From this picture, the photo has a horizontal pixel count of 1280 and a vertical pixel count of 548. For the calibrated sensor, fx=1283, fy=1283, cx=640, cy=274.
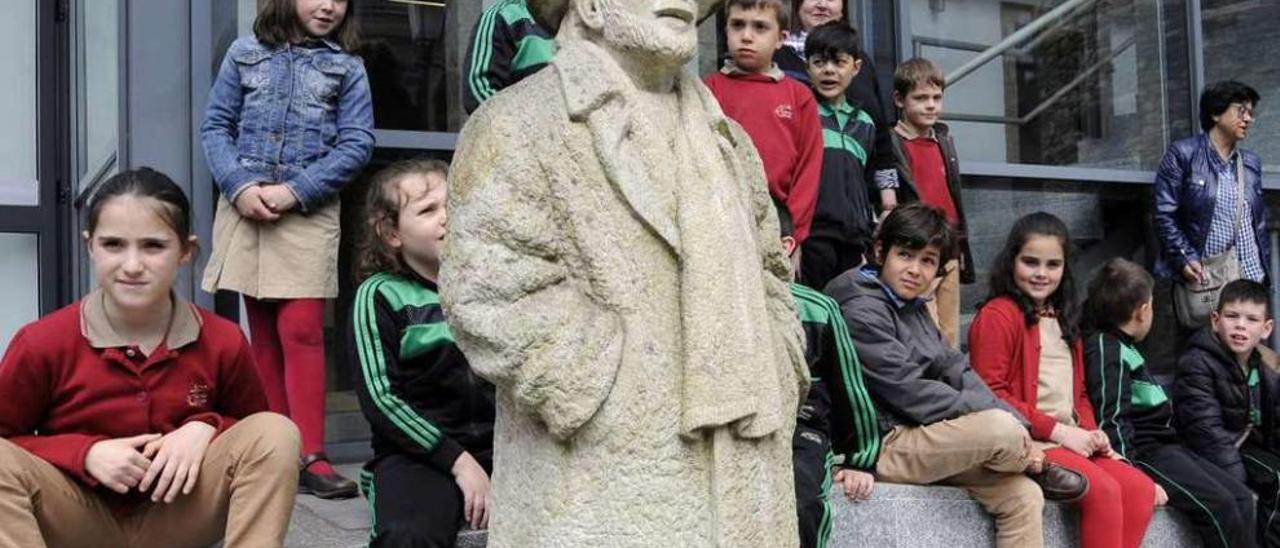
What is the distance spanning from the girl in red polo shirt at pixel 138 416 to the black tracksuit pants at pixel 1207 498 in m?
3.31

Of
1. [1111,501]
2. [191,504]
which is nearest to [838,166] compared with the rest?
[1111,501]

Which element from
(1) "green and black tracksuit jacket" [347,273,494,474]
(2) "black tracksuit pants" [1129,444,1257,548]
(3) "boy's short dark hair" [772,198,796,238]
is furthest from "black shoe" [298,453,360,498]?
(2) "black tracksuit pants" [1129,444,1257,548]

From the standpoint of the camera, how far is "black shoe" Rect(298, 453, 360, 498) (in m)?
4.00

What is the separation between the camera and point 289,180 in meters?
4.19

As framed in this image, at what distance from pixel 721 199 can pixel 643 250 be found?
197mm

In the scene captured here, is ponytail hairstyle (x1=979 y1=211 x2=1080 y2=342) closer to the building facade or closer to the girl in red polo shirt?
the building facade

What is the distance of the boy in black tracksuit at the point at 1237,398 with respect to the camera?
5.07m

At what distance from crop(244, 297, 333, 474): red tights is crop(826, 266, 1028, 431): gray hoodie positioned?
5.64 ft

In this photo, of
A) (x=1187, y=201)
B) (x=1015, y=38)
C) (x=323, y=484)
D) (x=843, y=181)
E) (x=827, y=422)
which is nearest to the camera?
(x=827, y=422)

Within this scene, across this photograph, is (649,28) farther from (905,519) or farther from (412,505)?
(905,519)

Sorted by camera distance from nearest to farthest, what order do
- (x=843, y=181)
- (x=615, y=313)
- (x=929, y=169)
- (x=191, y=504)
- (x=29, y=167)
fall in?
1. (x=615, y=313)
2. (x=191, y=504)
3. (x=843, y=181)
4. (x=929, y=169)
5. (x=29, y=167)

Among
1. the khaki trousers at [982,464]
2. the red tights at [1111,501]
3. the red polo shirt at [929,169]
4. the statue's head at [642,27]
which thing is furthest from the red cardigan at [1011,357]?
the statue's head at [642,27]

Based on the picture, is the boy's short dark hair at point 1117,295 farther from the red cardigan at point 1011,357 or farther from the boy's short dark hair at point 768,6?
the boy's short dark hair at point 768,6

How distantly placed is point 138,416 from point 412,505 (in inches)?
26.3
